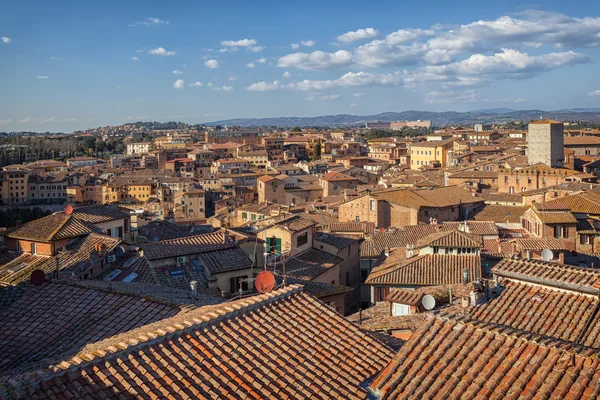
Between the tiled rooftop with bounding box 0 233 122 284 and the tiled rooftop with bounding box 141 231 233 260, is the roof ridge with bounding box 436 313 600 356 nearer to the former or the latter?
the tiled rooftop with bounding box 141 231 233 260

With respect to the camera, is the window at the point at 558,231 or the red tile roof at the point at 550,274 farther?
the window at the point at 558,231

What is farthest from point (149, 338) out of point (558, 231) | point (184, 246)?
point (558, 231)

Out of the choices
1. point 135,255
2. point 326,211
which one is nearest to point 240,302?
point 135,255

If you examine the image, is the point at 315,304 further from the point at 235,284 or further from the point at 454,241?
the point at 454,241

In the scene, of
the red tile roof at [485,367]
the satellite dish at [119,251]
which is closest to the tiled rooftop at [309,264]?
the satellite dish at [119,251]

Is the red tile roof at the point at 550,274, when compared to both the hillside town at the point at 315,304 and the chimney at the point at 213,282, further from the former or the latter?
the chimney at the point at 213,282

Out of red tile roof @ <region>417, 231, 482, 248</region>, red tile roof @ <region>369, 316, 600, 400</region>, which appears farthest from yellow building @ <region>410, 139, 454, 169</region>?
red tile roof @ <region>369, 316, 600, 400</region>
